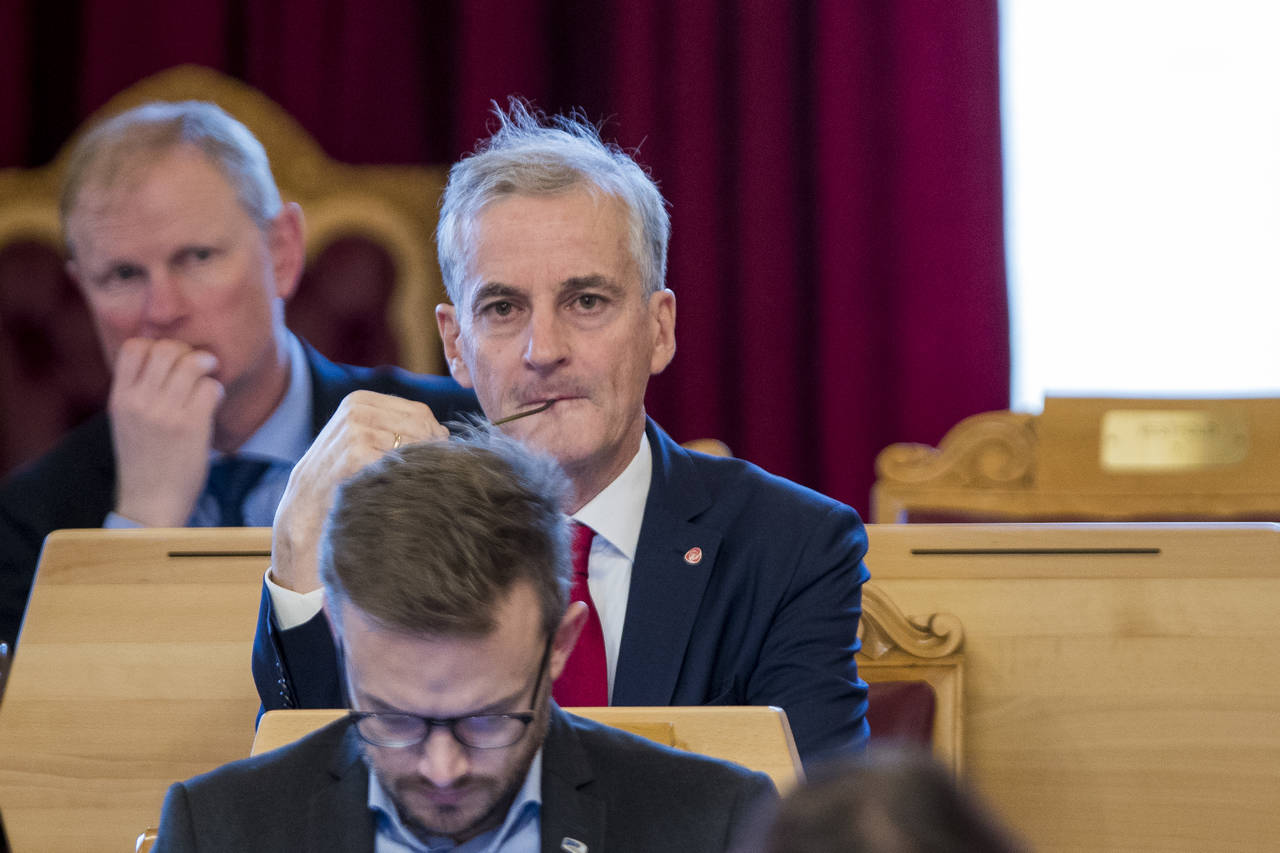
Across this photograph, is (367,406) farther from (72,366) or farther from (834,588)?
(72,366)

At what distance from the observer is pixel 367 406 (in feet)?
5.13

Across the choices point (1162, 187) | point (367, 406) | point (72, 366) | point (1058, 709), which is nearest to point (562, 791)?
point (367, 406)

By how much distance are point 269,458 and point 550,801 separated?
1.87 meters

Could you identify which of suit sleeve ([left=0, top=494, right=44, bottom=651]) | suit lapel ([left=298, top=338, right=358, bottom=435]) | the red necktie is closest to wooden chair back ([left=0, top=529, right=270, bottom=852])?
the red necktie

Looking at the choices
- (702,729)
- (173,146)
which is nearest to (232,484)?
(173,146)

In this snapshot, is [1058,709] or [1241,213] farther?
[1241,213]

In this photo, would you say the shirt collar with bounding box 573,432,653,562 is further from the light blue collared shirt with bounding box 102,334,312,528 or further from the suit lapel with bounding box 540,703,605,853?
the light blue collared shirt with bounding box 102,334,312,528

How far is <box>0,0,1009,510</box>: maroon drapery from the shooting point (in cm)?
340

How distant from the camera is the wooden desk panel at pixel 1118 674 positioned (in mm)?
1837

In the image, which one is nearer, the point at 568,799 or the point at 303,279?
the point at 568,799

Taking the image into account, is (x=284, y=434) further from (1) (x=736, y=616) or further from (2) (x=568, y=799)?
(2) (x=568, y=799)

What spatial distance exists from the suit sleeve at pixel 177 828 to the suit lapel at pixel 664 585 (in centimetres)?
63

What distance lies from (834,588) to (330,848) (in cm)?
79

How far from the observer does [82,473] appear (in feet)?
9.91
